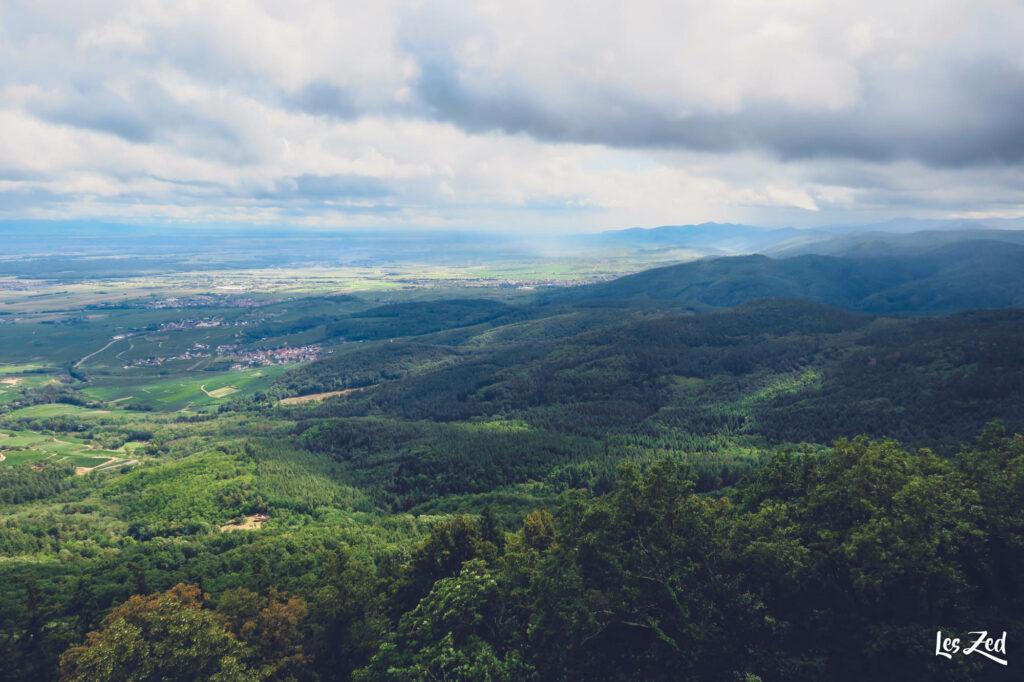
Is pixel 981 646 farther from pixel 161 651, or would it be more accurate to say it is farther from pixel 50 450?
pixel 50 450

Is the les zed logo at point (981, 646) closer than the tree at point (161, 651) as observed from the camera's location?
Yes

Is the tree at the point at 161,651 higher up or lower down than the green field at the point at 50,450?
higher up

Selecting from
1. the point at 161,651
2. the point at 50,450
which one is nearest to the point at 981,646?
the point at 161,651

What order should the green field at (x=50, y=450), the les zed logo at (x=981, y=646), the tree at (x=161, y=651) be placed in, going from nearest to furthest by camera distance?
the les zed logo at (x=981, y=646) → the tree at (x=161, y=651) → the green field at (x=50, y=450)

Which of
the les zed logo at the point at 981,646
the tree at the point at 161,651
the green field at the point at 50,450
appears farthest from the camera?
the green field at the point at 50,450

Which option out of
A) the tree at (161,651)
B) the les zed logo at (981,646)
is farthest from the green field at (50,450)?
the les zed logo at (981,646)

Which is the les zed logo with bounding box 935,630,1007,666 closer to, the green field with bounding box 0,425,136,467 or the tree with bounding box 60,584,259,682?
the tree with bounding box 60,584,259,682

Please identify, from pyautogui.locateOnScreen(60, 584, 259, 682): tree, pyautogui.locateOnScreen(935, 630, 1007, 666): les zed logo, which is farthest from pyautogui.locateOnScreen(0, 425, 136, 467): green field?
pyautogui.locateOnScreen(935, 630, 1007, 666): les zed logo

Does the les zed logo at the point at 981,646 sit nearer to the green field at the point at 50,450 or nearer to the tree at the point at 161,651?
the tree at the point at 161,651
